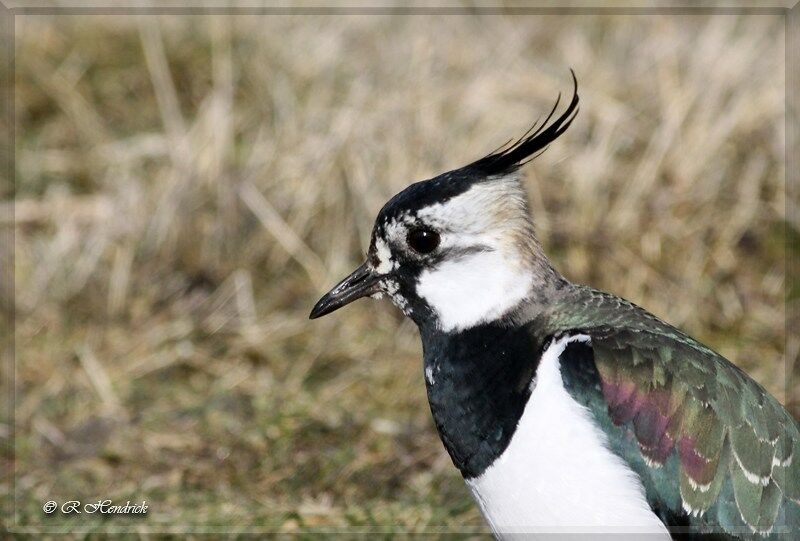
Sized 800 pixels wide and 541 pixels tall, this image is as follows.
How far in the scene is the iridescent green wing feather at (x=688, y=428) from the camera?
3.38m

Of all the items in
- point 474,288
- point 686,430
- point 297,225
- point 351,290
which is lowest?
point 686,430

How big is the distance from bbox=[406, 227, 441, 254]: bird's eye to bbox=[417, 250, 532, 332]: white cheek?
68 mm

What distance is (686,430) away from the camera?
11.2ft

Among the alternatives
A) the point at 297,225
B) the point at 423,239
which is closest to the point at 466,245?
the point at 423,239

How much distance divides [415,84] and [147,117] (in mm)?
1785

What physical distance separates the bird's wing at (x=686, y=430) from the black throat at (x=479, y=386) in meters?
0.16

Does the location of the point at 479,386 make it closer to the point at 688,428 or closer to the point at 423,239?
the point at 423,239

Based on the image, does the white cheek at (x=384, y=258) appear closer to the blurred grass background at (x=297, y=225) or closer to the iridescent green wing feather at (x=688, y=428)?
the iridescent green wing feather at (x=688, y=428)

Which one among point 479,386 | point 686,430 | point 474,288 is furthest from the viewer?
point 474,288

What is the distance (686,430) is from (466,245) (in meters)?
0.89

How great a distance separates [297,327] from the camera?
5.92 metres

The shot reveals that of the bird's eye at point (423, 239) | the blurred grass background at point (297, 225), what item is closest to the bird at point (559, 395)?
the bird's eye at point (423, 239)

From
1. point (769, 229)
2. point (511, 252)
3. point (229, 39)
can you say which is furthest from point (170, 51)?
point (511, 252)

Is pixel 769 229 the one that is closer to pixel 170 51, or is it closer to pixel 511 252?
pixel 511 252
